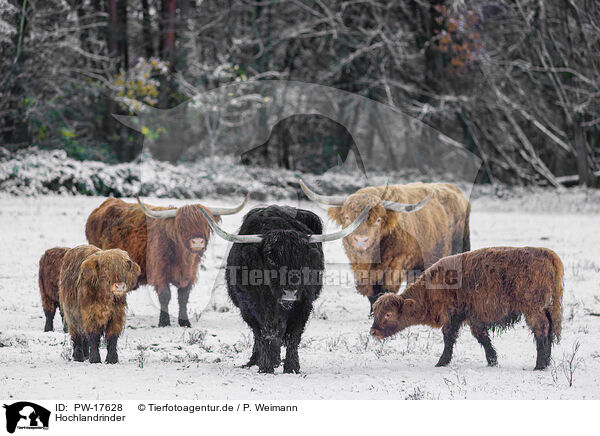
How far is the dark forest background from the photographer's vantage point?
16.0 metres

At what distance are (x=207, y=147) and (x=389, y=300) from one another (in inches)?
501

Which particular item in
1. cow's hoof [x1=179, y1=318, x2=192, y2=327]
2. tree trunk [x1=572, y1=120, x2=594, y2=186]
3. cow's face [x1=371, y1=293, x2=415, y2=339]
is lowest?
cow's hoof [x1=179, y1=318, x2=192, y2=327]

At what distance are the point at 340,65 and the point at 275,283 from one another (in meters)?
15.2

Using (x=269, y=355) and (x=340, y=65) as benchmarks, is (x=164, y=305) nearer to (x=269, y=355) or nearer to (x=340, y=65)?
(x=269, y=355)

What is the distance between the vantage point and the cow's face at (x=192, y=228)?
6281 millimetres

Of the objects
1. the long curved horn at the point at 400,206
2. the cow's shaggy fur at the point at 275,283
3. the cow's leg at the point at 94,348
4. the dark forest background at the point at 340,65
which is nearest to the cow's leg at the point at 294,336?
the cow's shaggy fur at the point at 275,283

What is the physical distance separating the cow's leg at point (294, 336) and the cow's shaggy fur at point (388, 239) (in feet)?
5.14

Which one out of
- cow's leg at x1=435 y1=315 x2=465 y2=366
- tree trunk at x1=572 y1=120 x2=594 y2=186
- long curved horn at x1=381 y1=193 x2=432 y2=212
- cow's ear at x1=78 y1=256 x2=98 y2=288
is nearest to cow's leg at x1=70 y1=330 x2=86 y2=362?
cow's ear at x1=78 y1=256 x2=98 y2=288

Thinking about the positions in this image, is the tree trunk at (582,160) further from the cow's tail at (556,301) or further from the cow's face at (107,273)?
the cow's face at (107,273)

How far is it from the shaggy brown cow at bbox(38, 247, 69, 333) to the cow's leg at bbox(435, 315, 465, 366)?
279 cm

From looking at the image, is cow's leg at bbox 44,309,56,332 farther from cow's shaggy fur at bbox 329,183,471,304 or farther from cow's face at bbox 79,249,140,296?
cow's shaggy fur at bbox 329,183,471,304

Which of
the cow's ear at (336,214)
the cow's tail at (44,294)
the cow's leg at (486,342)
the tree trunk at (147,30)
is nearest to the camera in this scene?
the cow's leg at (486,342)

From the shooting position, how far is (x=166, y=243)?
6.60 meters

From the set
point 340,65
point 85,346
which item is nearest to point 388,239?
point 85,346
